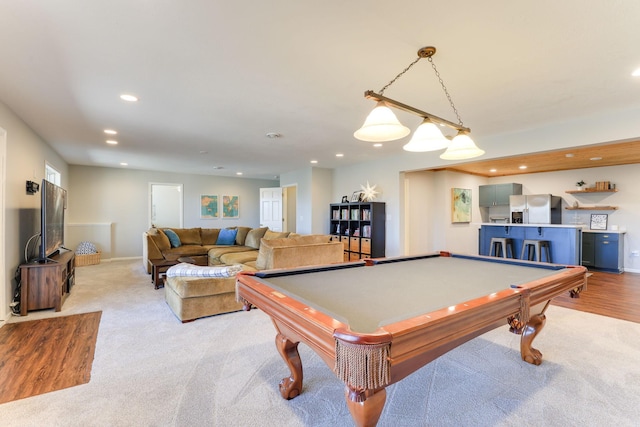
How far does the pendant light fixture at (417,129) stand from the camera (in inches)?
75.2

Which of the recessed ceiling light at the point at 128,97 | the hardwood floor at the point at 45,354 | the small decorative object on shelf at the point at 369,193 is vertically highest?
the recessed ceiling light at the point at 128,97

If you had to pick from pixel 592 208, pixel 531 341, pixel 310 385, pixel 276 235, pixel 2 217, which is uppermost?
pixel 592 208

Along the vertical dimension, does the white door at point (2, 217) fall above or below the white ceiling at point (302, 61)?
below

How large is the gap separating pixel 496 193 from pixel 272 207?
5873mm

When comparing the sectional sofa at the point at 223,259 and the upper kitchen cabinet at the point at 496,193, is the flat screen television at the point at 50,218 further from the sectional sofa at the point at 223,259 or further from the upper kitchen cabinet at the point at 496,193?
the upper kitchen cabinet at the point at 496,193

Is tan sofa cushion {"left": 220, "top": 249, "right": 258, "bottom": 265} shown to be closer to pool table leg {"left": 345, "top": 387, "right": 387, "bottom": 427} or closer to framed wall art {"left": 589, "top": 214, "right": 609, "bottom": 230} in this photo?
pool table leg {"left": 345, "top": 387, "right": 387, "bottom": 427}

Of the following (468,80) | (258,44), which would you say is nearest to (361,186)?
(468,80)

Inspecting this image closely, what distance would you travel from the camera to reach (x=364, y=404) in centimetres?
110

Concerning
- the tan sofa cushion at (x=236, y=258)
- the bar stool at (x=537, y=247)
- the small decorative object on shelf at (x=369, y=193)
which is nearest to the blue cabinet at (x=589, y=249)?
the bar stool at (x=537, y=247)

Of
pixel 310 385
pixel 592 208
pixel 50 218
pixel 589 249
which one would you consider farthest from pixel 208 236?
pixel 592 208

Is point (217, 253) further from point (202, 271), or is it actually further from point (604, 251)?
point (604, 251)

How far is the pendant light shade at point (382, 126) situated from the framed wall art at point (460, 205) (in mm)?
5561

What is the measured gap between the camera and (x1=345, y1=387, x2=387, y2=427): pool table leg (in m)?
1.11

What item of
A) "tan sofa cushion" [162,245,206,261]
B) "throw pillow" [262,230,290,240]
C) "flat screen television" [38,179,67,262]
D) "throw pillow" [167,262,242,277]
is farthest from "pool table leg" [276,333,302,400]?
"tan sofa cushion" [162,245,206,261]
